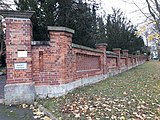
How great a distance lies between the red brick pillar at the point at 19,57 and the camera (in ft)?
22.1

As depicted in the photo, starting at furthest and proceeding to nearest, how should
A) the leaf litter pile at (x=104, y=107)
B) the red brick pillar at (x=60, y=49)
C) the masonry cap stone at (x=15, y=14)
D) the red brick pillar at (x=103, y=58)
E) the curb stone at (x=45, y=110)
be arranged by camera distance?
the red brick pillar at (x=103, y=58)
the red brick pillar at (x=60, y=49)
the masonry cap stone at (x=15, y=14)
the leaf litter pile at (x=104, y=107)
the curb stone at (x=45, y=110)

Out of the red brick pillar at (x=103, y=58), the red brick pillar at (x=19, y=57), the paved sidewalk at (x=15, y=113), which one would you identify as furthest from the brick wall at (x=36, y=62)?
the red brick pillar at (x=103, y=58)

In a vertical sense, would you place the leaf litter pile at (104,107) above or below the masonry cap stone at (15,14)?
below

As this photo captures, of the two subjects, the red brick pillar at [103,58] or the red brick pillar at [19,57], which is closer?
the red brick pillar at [19,57]

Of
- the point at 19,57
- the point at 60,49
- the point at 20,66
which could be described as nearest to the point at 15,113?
the point at 20,66

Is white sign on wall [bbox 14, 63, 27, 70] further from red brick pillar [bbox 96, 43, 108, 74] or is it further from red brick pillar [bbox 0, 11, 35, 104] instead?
red brick pillar [bbox 96, 43, 108, 74]

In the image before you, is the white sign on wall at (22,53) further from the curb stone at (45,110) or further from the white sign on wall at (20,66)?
the curb stone at (45,110)

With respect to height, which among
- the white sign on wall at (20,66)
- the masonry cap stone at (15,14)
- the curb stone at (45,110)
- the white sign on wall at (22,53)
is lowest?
the curb stone at (45,110)

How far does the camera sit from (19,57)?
691cm

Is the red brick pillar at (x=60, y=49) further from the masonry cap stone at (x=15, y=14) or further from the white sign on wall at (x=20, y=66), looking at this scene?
the white sign on wall at (x=20, y=66)

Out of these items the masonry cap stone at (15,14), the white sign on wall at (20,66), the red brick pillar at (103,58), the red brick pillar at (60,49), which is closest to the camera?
the masonry cap stone at (15,14)

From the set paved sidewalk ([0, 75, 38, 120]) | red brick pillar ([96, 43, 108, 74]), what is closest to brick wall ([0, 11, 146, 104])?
paved sidewalk ([0, 75, 38, 120])

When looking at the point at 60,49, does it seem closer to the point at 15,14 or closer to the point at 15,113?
the point at 15,14

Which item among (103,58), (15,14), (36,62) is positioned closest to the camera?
(15,14)
